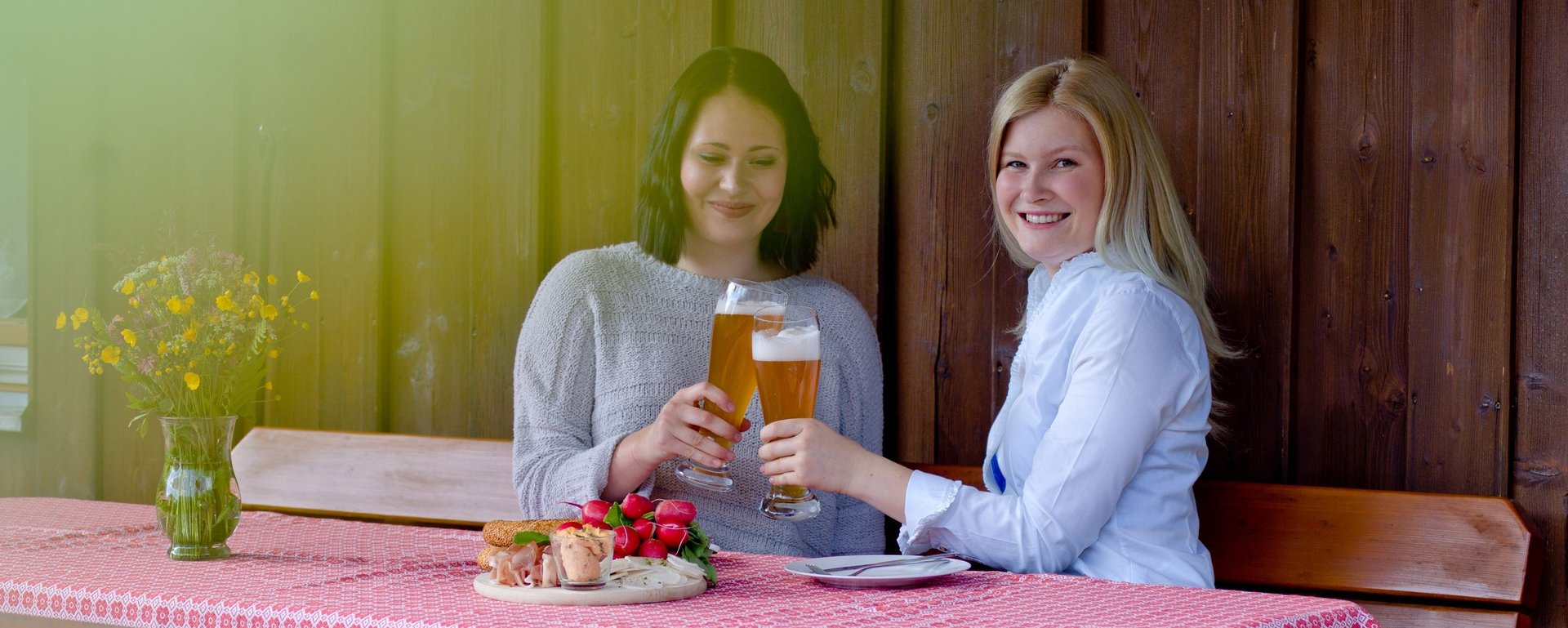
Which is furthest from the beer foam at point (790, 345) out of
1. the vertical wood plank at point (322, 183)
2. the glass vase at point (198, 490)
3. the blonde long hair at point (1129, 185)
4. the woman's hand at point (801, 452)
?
the vertical wood plank at point (322, 183)

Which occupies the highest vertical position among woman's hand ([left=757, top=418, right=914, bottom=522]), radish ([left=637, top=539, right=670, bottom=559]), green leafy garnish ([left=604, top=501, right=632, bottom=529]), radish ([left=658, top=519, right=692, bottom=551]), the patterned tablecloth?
woman's hand ([left=757, top=418, right=914, bottom=522])

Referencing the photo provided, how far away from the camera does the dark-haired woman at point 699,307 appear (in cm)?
→ 247

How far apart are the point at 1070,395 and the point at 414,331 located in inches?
79.1

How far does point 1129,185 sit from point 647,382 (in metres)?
1.00

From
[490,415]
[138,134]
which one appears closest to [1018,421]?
[490,415]

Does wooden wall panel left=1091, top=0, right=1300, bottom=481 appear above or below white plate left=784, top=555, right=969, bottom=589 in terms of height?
above

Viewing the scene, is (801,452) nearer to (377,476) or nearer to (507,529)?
(507,529)

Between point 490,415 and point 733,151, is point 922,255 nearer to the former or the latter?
point 733,151

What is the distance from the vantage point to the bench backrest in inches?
119

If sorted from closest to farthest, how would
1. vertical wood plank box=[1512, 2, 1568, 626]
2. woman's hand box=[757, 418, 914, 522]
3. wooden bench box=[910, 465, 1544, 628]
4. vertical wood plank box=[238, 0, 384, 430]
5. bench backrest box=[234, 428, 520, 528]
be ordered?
woman's hand box=[757, 418, 914, 522] → wooden bench box=[910, 465, 1544, 628] → vertical wood plank box=[1512, 2, 1568, 626] → bench backrest box=[234, 428, 520, 528] → vertical wood plank box=[238, 0, 384, 430]

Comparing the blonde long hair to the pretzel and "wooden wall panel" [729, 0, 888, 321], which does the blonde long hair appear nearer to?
"wooden wall panel" [729, 0, 888, 321]

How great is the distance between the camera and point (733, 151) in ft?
8.30

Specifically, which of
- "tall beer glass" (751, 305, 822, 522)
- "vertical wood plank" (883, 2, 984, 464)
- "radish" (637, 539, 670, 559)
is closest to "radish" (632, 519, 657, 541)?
"radish" (637, 539, 670, 559)

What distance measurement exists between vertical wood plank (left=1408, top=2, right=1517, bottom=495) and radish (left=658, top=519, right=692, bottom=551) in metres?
1.60
